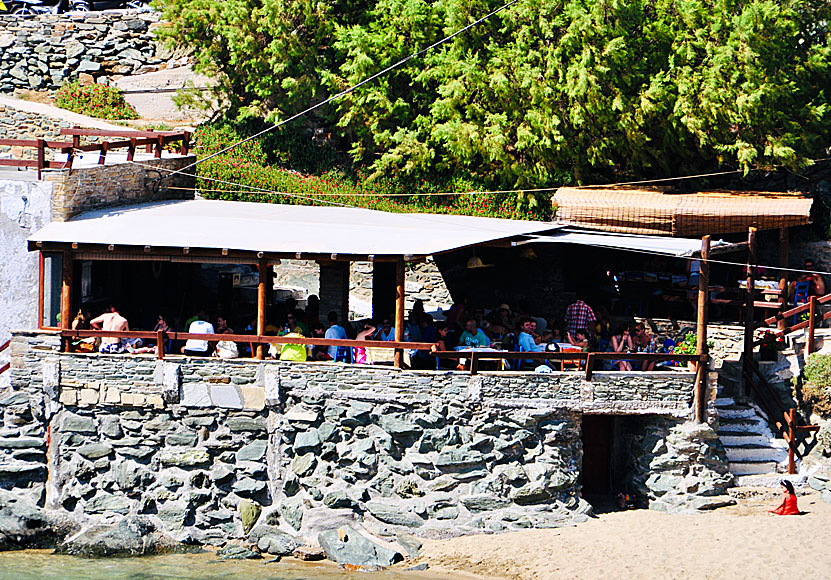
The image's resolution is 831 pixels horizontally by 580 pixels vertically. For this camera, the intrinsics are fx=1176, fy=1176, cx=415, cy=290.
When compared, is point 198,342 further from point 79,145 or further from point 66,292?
point 79,145

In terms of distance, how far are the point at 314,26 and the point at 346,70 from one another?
207 cm

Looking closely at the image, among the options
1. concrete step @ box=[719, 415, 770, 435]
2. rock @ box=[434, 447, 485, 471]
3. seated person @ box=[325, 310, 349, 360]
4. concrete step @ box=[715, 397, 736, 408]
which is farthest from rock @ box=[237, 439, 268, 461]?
concrete step @ box=[715, 397, 736, 408]

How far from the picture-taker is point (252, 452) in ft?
63.7

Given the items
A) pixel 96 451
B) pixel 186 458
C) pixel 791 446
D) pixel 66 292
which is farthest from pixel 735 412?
pixel 66 292

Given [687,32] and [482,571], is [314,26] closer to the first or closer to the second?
[687,32]

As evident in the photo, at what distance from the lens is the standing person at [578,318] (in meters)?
21.7

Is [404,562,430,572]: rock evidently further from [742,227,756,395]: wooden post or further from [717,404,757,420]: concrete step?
[742,227,756,395]: wooden post

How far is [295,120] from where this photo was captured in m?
30.8

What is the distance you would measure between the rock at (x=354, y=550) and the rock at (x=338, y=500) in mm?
408

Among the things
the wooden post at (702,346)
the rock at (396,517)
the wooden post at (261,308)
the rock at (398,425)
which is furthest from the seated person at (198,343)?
the wooden post at (702,346)

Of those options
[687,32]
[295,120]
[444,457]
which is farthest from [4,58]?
[444,457]

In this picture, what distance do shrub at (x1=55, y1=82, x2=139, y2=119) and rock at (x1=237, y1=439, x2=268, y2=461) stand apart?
1766 centimetres

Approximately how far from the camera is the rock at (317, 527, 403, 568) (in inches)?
717

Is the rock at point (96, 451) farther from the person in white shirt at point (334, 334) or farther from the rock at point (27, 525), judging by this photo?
the person in white shirt at point (334, 334)
